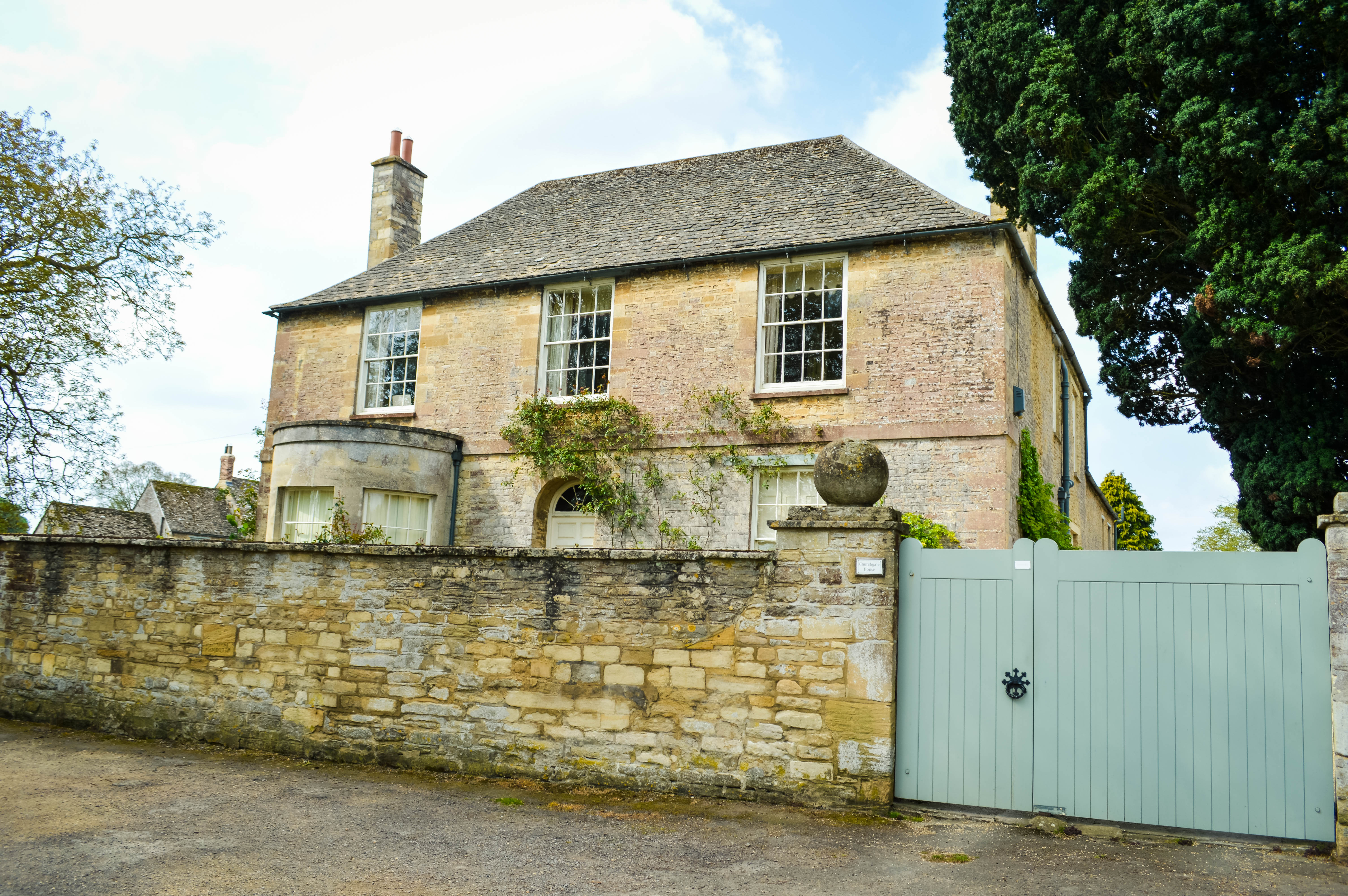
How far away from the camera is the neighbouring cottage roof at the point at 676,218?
495 inches

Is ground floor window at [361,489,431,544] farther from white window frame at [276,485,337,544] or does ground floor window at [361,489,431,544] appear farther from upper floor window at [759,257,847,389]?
upper floor window at [759,257,847,389]

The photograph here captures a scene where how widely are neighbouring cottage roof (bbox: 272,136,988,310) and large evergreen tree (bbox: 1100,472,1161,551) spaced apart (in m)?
14.2

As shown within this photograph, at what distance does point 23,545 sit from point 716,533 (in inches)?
302

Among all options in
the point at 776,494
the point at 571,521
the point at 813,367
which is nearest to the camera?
the point at 776,494

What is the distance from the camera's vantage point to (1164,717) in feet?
18.9

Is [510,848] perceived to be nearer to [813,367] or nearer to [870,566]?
[870,566]

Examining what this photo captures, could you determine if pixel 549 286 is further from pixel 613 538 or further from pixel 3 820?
pixel 3 820

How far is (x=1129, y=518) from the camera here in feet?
A: 81.4

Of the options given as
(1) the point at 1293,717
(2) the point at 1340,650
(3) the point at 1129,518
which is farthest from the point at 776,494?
(3) the point at 1129,518

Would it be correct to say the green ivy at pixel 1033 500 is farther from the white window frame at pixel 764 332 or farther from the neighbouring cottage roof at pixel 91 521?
the neighbouring cottage roof at pixel 91 521

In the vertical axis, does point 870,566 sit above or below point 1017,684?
above

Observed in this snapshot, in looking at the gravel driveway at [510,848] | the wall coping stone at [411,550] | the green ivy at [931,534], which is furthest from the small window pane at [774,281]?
the gravel driveway at [510,848]

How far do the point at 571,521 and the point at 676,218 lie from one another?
5.06 meters

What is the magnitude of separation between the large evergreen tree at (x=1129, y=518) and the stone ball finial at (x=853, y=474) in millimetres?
19782
